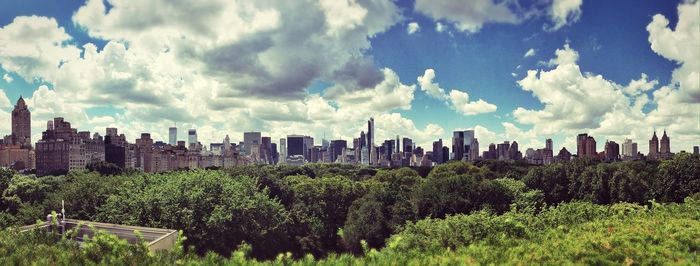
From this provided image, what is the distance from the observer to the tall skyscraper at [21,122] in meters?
180

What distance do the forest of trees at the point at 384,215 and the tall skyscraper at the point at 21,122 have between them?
501ft

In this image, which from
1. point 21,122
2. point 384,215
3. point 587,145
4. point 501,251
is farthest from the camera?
point 21,122

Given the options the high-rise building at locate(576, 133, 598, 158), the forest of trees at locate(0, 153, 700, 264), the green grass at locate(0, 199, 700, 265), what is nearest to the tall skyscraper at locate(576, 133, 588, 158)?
the high-rise building at locate(576, 133, 598, 158)

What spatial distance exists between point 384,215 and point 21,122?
634ft

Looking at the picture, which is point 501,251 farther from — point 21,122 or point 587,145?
point 21,122

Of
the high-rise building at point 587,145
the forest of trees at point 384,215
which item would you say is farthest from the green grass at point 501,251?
the high-rise building at point 587,145

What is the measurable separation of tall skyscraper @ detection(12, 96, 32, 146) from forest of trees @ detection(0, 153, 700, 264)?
152676mm

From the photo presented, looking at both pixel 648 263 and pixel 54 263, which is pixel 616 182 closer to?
pixel 648 263

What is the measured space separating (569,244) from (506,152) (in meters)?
186

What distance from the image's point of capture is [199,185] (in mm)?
34938

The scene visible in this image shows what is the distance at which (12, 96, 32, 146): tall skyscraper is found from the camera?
180 metres

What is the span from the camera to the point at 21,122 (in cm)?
18325

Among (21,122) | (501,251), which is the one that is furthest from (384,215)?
(21,122)

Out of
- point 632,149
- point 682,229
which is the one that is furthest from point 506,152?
point 682,229
